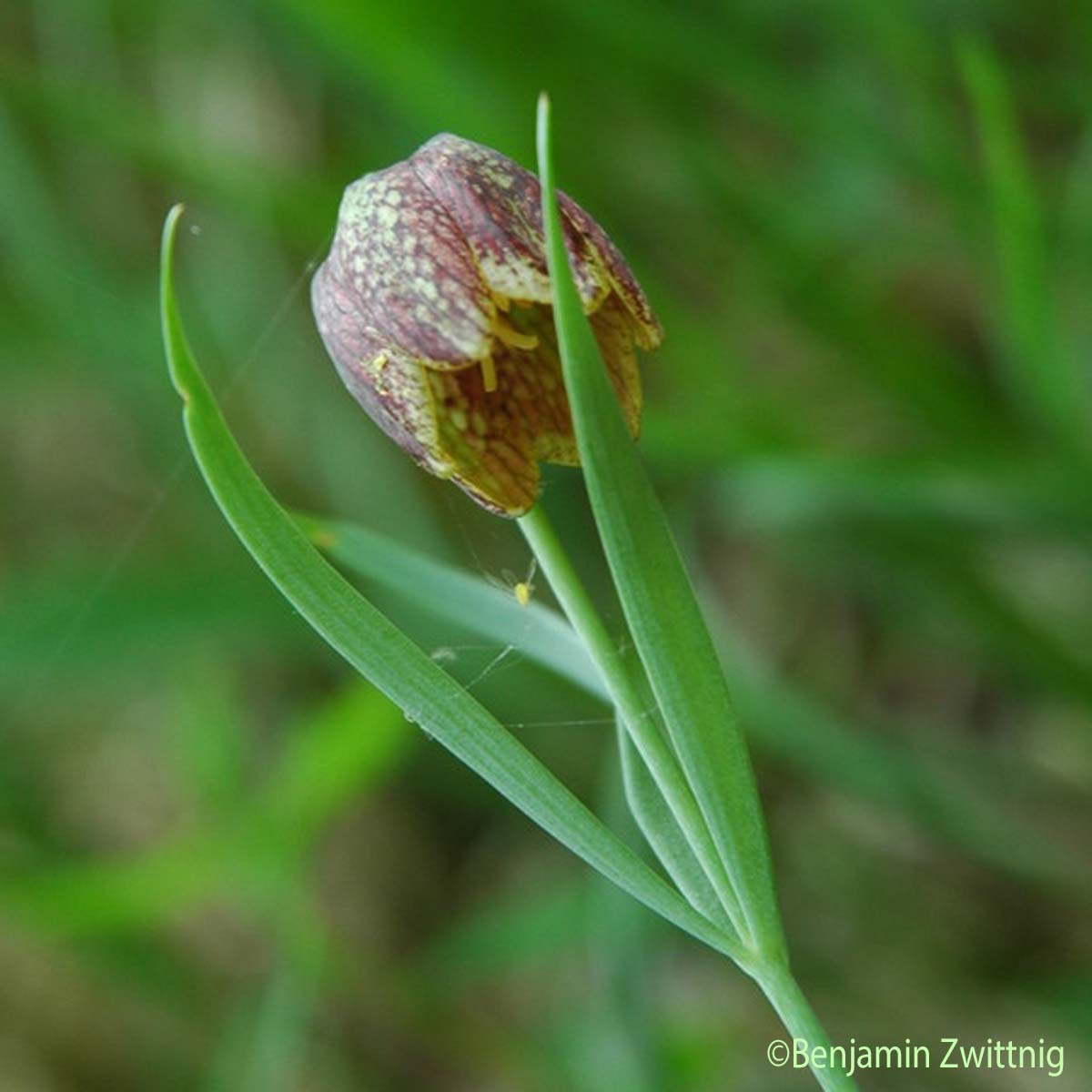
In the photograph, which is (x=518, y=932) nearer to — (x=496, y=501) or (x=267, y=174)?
(x=267, y=174)

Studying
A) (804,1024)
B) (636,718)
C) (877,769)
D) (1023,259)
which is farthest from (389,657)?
(877,769)

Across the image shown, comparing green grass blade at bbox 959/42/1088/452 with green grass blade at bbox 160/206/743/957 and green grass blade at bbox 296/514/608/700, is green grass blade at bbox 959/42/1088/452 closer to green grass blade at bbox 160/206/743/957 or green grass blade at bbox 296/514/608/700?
green grass blade at bbox 296/514/608/700

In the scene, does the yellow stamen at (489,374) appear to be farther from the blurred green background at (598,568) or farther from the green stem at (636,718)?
A: the blurred green background at (598,568)

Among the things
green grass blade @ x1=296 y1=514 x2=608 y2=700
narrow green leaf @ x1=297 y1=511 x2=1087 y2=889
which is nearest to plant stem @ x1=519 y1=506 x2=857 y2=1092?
green grass blade @ x1=296 y1=514 x2=608 y2=700

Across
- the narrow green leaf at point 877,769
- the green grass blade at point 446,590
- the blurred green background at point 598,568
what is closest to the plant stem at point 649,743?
the green grass blade at point 446,590

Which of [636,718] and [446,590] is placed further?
[446,590]

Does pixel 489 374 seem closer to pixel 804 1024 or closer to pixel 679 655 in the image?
pixel 679 655

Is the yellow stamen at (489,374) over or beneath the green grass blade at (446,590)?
over

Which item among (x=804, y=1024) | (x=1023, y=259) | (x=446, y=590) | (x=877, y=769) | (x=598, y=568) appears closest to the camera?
(x=804, y=1024)
